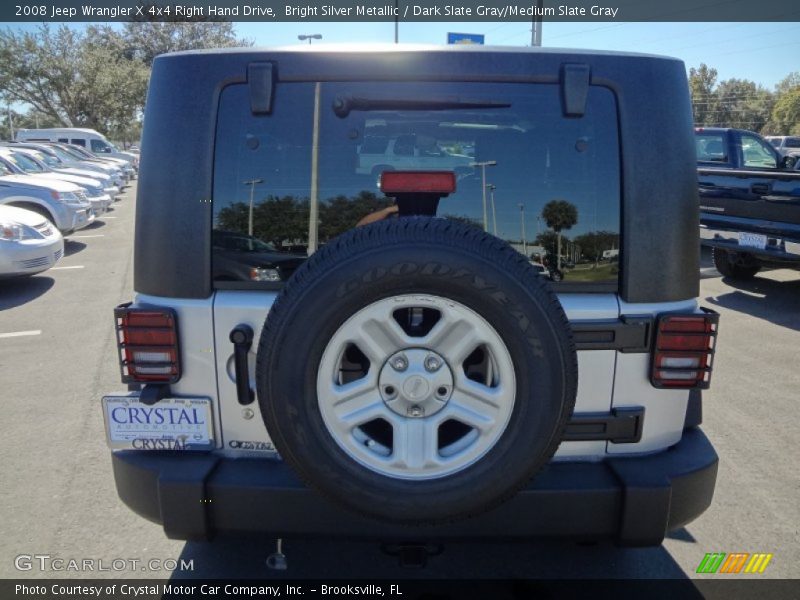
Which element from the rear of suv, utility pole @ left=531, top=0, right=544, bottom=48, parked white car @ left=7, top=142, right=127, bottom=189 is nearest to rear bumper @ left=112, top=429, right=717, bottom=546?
the rear of suv

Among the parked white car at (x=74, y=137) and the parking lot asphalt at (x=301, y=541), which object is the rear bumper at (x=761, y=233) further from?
the parked white car at (x=74, y=137)

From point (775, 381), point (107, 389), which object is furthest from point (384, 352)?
point (775, 381)

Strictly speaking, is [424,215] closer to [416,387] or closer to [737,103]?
[416,387]

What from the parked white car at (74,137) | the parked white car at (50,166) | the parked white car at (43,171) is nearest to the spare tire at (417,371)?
the parked white car at (43,171)

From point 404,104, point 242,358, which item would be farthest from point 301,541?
point 404,104

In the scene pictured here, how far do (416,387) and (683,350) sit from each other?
38.3 inches

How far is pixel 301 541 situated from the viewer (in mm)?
2711

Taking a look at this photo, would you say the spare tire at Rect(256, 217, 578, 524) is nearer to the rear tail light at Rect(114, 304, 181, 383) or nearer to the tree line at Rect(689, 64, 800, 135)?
the rear tail light at Rect(114, 304, 181, 383)

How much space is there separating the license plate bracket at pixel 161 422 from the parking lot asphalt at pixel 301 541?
1.29 feet

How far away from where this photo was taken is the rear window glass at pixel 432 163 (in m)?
2.07

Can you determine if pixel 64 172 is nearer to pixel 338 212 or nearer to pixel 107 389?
pixel 107 389

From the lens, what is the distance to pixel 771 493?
131 inches

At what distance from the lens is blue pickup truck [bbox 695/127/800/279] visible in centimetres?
688

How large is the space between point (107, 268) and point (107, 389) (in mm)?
5371
